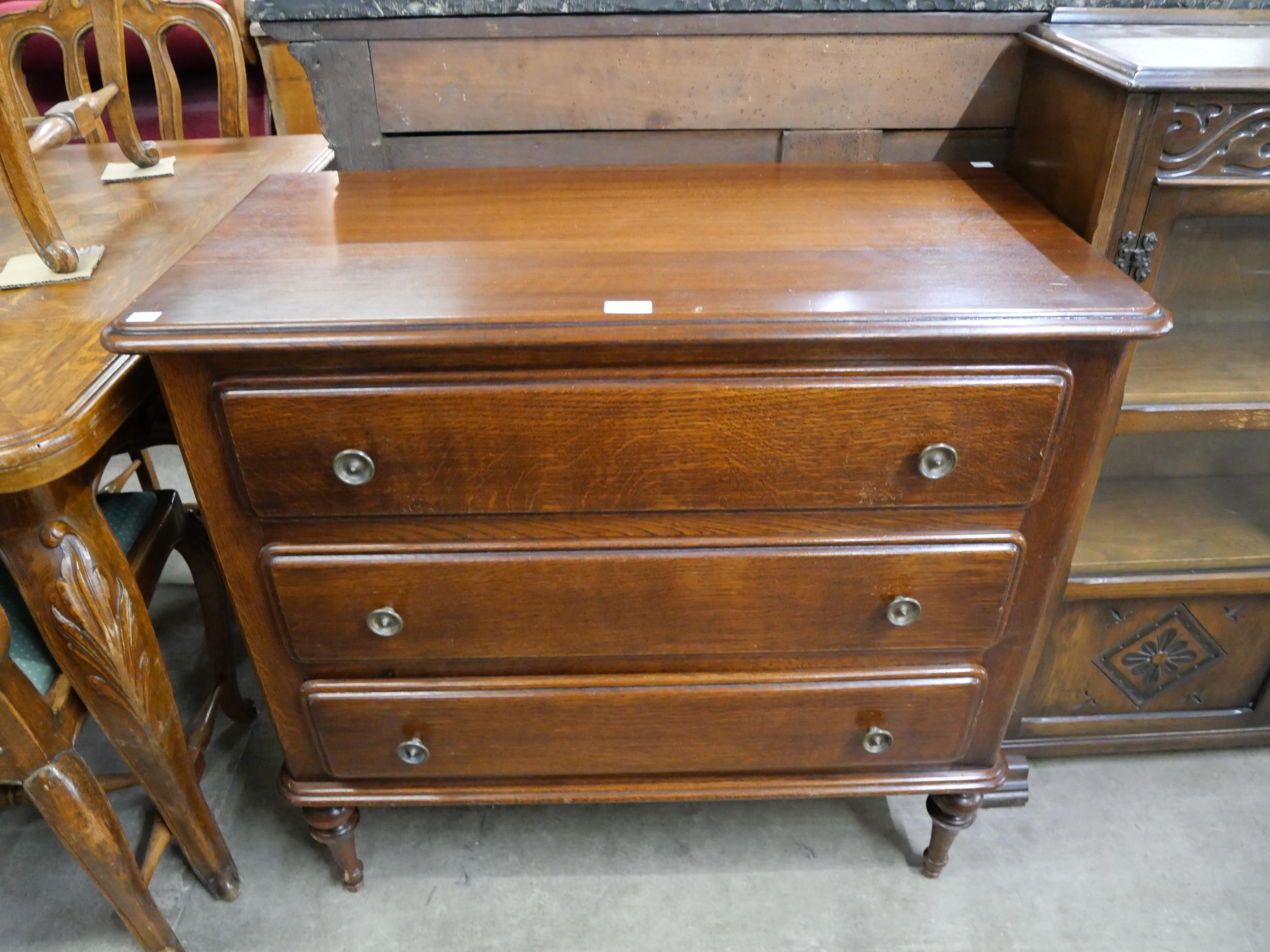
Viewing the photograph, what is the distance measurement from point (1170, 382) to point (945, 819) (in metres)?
0.71

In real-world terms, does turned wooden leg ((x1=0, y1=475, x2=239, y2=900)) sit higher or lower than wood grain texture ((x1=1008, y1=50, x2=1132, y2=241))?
lower

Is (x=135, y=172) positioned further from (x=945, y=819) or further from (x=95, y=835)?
(x=945, y=819)

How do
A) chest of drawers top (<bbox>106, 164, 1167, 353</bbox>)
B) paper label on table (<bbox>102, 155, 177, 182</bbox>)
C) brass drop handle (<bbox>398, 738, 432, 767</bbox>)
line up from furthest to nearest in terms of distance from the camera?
1. paper label on table (<bbox>102, 155, 177, 182</bbox>)
2. brass drop handle (<bbox>398, 738, 432, 767</bbox>)
3. chest of drawers top (<bbox>106, 164, 1167, 353</bbox>)

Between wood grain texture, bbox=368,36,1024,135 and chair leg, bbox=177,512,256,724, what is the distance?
2.41ft

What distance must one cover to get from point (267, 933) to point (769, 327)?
1.20 metres

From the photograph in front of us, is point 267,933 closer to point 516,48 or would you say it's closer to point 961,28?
point 516,48

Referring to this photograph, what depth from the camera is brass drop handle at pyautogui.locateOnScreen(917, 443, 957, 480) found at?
37.9 inches

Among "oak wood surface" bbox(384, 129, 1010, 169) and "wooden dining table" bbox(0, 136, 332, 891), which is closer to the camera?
"wooden dining table" bbox(0, 136, 332, 891)

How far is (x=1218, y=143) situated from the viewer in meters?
1.04

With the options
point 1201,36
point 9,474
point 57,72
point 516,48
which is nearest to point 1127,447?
point 1201,36

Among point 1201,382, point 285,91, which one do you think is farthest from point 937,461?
point 285,91

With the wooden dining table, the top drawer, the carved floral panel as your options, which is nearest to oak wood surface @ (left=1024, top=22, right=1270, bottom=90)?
the top drawer

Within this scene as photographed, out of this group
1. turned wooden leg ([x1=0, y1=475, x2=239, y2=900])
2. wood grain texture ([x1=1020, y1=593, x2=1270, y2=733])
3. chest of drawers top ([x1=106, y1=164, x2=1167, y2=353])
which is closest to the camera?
chest of drawers top ([x1=106, y1=164, x2=1167, y2=353])

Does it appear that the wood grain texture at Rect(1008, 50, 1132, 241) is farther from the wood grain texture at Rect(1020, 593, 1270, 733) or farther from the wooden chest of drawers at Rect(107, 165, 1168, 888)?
the wood grain texture at Rect(1020, 593, 1270, 733)
